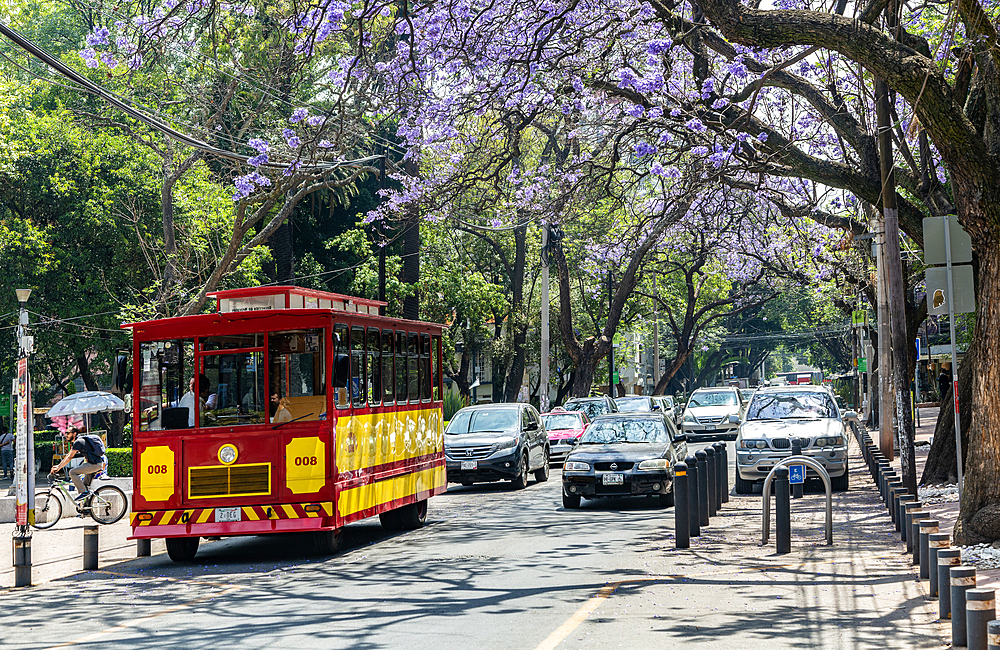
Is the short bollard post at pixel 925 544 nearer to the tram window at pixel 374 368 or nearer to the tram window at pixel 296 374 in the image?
the tram window at pixel 296 374

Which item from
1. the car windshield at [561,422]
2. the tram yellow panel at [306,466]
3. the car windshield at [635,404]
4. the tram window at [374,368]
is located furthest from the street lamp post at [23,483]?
the car windshield at [635,404]

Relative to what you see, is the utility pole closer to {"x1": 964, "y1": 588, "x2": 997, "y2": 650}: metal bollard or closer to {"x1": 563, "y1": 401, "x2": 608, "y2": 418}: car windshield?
{"x1": 563, "y1": 401, "x2": 608, "y2": 418}: car windshield

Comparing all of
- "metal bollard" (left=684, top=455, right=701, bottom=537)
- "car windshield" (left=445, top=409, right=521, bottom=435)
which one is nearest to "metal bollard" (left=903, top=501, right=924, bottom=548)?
"metal bollard" (left=684, top=455, right=701, bottom=537)

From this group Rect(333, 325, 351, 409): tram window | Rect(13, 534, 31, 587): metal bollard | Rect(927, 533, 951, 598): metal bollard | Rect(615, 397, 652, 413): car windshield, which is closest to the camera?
Rect(927, 533, 951, 598): metal bollard

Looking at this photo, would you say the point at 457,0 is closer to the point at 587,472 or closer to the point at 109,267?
the point at 587,472

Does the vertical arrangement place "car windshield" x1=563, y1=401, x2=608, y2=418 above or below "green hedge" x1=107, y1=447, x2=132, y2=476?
above

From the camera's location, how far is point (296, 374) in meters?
13.8

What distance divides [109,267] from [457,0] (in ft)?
64.7

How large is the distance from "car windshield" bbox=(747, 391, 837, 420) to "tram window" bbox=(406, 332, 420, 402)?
7.70m

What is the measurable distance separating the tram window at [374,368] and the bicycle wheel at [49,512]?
7237mm

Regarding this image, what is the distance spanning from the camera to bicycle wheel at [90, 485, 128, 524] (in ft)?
61.2

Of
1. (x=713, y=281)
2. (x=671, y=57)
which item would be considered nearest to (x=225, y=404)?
(x=671, y=57)

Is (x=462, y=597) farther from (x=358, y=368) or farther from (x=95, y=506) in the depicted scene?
(x=95, y=506)

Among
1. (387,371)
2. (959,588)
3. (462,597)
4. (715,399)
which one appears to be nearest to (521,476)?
(387,371)
